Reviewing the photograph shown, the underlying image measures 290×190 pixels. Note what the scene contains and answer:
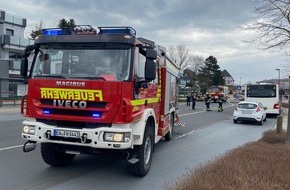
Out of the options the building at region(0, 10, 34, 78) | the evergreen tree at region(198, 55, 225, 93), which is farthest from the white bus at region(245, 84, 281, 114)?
the evergreen tree at region(198, 55, 225, 93)

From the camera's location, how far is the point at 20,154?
876 cm

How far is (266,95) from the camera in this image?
27.7 m

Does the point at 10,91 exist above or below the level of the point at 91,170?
above

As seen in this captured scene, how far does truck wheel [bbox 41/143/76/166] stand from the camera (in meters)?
7.20

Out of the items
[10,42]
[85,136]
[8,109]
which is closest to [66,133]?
[85,136]

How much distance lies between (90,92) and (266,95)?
2397 cm

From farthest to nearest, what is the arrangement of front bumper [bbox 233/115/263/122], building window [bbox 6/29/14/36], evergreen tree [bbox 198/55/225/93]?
evergreen tree [bbox 198/55/225/93] < building window [bbox 6/29/14/36] < front bumper [bbox 233/115/263/122]

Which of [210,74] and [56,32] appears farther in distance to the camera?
[210,74]

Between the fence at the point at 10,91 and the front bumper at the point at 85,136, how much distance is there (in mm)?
23044

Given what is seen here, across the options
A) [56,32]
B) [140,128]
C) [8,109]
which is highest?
[56,32]

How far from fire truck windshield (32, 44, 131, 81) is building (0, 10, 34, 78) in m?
38.4

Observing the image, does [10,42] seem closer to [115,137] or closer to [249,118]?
[249,118]

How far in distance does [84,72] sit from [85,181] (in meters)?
1.98

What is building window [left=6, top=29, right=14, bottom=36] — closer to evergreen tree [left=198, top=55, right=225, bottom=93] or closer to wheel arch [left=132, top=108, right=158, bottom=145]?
wheel arch [left=132, top=108, right=158, bottom=145]
